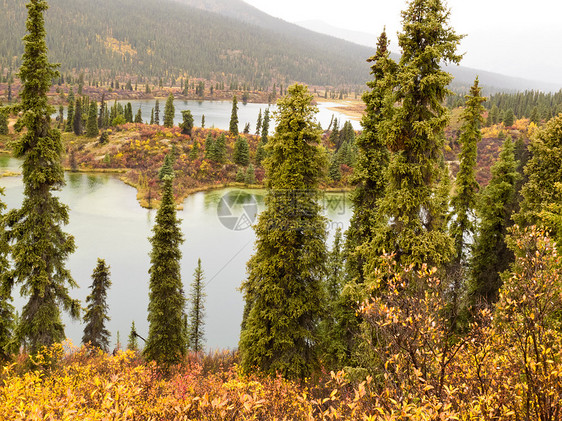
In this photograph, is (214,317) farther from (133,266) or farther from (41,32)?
(41,32)

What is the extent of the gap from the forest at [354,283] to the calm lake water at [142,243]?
5.17m

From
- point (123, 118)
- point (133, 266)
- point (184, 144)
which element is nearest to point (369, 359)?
point (133, 266)

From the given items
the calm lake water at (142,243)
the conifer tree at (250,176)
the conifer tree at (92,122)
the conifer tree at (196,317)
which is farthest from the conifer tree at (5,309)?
the conifer tree at (92,122)

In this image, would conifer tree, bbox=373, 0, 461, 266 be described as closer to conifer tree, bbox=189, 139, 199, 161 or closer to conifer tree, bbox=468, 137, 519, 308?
conifer tree, bbox=468, 137, 519, 308

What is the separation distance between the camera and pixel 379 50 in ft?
50.5

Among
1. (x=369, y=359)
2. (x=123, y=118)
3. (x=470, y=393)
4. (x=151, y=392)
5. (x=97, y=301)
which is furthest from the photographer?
(x=123, y=118)

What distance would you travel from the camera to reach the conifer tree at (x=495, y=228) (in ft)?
66.8

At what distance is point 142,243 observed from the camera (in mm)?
40281

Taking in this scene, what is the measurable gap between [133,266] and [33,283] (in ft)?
71.6

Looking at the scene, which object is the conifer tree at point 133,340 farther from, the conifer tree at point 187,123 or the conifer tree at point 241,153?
the conifer tree at point 187,123

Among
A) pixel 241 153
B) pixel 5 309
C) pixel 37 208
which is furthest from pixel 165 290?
pixel 241 153

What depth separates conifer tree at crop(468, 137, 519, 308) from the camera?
66.8 ft
